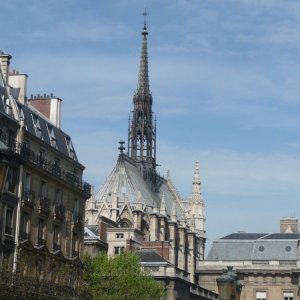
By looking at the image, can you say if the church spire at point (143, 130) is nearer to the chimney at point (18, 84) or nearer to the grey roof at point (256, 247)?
the grey roof at point (256, 247)

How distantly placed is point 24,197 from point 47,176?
399cm

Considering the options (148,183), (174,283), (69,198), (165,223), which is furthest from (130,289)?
(148,183)

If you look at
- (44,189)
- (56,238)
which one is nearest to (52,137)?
(44,189)

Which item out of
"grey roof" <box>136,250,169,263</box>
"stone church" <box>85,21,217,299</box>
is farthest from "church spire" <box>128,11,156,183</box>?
"grey roof" <box>136,250,169,263</box>

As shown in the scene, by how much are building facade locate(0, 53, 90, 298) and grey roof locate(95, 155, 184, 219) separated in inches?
2429

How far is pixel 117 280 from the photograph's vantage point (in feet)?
208

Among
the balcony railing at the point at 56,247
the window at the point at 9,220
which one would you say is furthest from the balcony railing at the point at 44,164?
the balcony railing at the point at 56,247

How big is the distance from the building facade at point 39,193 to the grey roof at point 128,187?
2429 inches

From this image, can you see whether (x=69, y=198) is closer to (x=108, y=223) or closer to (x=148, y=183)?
(x=108, y=223)

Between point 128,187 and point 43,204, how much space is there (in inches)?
2978

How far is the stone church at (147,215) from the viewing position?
286 feet

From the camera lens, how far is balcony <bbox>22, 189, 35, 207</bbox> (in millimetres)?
51375

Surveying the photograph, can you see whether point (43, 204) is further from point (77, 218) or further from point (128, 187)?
point (128, 187)

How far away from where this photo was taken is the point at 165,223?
400 ft
